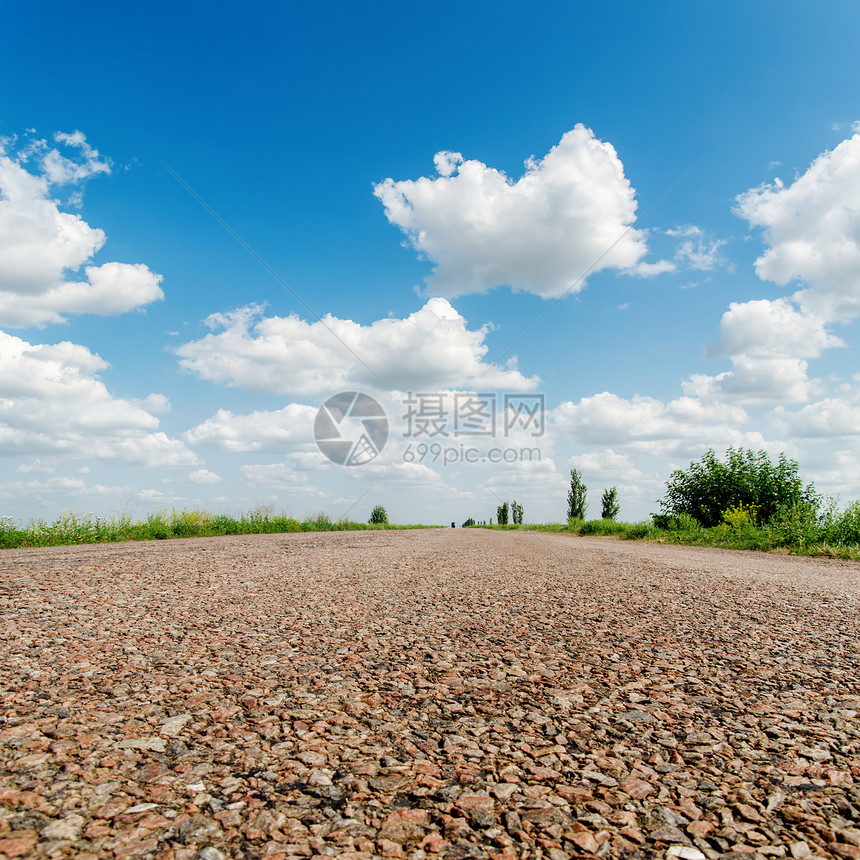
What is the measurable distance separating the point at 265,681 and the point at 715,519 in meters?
27.3

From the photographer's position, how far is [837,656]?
309cm

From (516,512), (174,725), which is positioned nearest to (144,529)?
(174,725)

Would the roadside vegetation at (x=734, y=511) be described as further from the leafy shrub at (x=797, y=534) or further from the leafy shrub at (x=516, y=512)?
the leafy shrub at (x=516, y=512)

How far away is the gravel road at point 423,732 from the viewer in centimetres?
142

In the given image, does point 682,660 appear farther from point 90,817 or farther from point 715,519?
point 715,519

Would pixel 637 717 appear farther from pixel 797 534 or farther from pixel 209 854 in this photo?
pixel 797 534

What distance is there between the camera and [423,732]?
6.52ft

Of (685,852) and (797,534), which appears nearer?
(685,852)

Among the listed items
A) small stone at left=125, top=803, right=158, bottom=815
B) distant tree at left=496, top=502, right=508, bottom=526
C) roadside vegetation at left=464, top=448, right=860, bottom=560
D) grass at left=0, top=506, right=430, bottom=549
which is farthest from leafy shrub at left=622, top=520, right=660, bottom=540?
→ distant tree at left=496, top=502, right=508, bottom=526

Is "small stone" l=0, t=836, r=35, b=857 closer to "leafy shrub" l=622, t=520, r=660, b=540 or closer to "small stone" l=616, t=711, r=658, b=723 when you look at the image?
"small stone" l=616, t=711, r=658, b=723

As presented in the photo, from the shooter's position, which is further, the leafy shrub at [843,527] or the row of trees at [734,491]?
the row of trees at [734,491]

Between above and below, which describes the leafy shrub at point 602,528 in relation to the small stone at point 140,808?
below

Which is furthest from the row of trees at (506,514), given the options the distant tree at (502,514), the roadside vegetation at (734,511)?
the roadside vegetation at (734,511)

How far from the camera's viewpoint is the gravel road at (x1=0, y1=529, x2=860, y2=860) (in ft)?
4.66
